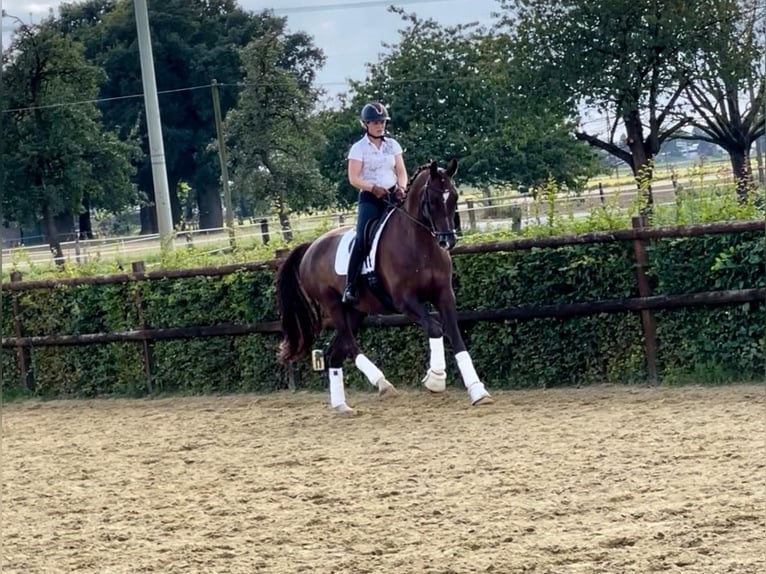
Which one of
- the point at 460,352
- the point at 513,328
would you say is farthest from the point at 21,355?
the point at 460,352

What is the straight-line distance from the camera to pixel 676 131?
26891 millimetres

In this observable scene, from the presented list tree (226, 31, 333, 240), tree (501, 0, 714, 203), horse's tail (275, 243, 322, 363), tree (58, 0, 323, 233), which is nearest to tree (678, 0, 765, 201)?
tree (501, 0, 714, 203)

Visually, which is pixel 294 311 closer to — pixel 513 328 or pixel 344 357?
pixel 344 357

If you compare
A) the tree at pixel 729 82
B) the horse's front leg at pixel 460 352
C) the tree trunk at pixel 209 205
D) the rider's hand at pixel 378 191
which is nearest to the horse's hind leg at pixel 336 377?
the horse's front leg at pixel 460 352

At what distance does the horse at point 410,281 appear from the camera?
8172 millimetres

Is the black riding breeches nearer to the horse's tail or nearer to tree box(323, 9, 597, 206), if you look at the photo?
the horse's tail

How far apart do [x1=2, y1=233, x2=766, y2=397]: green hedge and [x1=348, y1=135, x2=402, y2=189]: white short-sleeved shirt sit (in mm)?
1184

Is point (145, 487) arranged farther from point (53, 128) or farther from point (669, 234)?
point (53, 128)

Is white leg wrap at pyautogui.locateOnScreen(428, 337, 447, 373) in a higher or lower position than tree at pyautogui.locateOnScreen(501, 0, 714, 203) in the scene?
lower

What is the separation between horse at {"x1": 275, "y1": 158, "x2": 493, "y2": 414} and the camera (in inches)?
322

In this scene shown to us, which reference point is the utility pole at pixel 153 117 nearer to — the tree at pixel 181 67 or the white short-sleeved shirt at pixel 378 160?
the white short-sleeved shirt at pixel 378 160

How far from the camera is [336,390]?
8.80 metres

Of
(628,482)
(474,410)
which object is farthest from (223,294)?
(628,482)

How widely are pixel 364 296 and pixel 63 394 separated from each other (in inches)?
187
